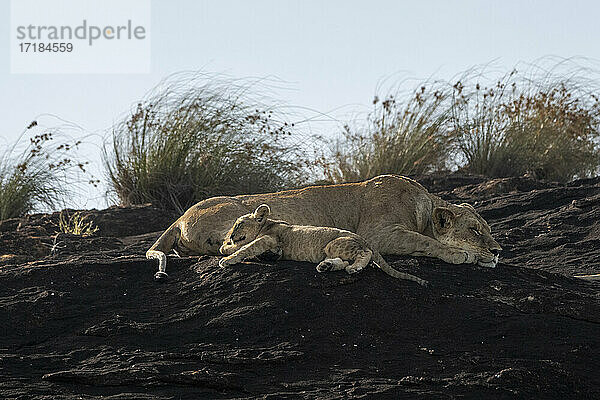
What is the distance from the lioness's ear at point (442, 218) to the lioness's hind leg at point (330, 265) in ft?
4.36

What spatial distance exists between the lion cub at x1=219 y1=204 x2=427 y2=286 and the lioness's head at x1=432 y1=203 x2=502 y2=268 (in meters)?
0.93

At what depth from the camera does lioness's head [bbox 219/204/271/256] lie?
596 cm

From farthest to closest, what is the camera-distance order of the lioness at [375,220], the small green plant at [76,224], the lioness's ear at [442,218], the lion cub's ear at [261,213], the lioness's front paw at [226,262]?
the small green plant at [76,224] → the lioness's ear at [442,218] → the lioness at [375,220] → the lion cub's ear at [261,213] → the lioness's front paw at [226,262]

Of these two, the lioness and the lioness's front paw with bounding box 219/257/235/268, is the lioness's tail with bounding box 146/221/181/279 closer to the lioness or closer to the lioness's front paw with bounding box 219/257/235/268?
the lioness

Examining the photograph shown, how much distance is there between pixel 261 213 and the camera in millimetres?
5941

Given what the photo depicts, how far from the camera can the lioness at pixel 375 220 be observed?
630cm

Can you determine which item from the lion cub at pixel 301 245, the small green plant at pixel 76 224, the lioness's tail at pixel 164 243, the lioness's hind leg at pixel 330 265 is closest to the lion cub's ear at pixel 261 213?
the lion cub at pixel 301 245

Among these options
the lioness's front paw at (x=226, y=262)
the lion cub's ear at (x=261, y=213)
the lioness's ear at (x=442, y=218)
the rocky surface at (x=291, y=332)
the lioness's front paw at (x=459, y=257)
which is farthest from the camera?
the lioness's ear at (x=442, y=218)

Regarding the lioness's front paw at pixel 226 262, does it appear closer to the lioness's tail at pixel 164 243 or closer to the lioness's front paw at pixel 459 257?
the lioness's tail at pixel 164 243

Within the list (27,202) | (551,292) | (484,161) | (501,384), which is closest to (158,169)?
(27,202)

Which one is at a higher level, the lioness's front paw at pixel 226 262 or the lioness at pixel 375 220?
the lioness at pixel 375 220

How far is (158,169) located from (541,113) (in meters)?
6.63

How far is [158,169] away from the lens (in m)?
12.2

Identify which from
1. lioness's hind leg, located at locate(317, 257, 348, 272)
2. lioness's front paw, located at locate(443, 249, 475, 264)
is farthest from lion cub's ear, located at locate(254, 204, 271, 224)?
lioness's front paw, located at locate(443, 249, 475, 264)
